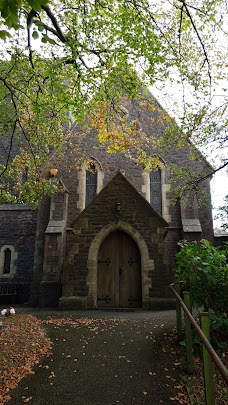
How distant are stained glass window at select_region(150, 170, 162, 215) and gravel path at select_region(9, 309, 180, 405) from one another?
7635mm

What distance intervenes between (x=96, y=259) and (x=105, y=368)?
212 inches

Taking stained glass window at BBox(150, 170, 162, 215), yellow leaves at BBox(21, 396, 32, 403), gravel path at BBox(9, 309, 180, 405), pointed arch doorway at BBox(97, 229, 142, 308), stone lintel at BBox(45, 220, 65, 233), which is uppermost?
stained glass window at BBox(150, 170, 162, 215)

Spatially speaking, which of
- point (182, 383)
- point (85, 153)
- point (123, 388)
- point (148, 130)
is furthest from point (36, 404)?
point (148, 130)

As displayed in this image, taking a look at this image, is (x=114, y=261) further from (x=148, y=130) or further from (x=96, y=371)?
(x=148, y=130)

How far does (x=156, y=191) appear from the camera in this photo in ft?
46.2

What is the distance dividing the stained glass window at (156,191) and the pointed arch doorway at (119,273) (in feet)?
13.5

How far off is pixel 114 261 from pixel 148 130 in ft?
25.8

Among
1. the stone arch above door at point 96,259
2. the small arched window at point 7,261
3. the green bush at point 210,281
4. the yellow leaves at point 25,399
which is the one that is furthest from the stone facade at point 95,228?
the yellow leaves at point 25,399

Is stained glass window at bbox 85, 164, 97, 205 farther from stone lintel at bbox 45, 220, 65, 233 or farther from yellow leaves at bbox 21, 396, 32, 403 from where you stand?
yellow leaves at bbox 21, 396, 32, 403

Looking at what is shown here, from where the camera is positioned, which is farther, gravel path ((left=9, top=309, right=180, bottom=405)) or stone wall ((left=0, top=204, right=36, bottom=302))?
stone wall ((left=0, top=204, right=36, bottom=302))

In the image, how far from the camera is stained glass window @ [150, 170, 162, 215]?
13.8 m

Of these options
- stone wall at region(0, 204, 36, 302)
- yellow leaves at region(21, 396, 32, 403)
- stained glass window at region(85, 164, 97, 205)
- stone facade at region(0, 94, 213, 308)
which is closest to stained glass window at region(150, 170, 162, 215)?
stone facade at region(0, 94, 213, 308)

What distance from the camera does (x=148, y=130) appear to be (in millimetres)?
14742

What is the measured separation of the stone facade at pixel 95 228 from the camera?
30.5ft
